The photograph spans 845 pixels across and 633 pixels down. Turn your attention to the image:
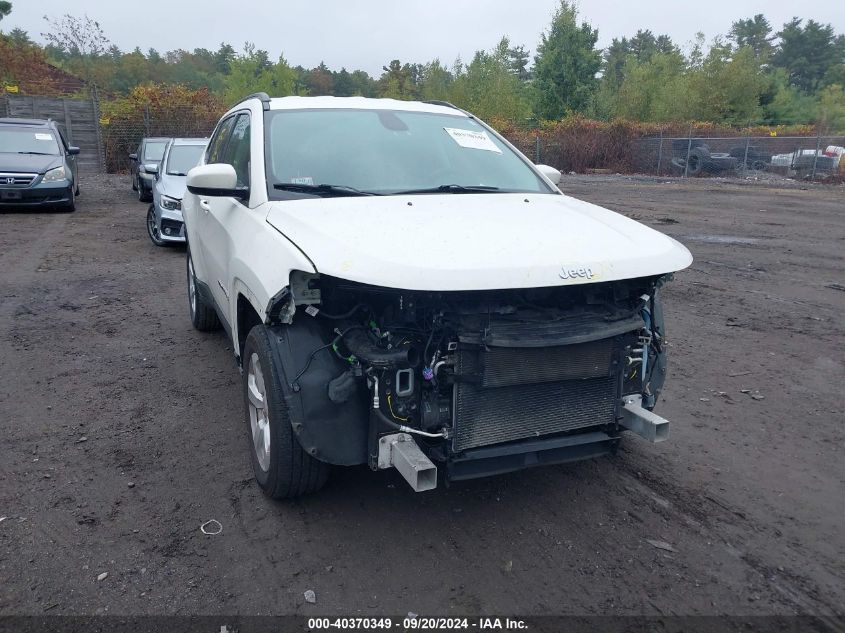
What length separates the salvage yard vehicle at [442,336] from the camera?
2.91m

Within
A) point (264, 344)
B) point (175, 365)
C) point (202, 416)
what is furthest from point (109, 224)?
point (264, 344)

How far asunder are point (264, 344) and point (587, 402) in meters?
1.53

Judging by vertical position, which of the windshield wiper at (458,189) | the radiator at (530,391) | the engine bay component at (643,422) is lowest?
the engine bay component at (643,422)

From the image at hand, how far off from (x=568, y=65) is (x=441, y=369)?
47119 mm

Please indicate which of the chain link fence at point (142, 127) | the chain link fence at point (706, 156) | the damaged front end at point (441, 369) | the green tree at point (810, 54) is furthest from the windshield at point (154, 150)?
the green tree at point (810, 54)

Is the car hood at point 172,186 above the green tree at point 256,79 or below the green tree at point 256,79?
below

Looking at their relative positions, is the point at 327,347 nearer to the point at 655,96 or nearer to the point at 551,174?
the point at 551,174

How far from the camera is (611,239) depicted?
3324 millimetres

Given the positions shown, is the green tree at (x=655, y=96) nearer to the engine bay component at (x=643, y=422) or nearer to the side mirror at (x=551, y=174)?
the side mirror at (x=551, y=174)

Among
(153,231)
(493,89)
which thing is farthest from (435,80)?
(153,231)

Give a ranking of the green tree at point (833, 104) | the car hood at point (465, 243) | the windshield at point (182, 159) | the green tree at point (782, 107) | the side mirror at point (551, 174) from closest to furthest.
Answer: the car hood at point (465, 243) → the side mirror at point (551, 174) → the windshield at point (182, 159) → the green tree at point (833, 104) → the green tree at point (782, 107)

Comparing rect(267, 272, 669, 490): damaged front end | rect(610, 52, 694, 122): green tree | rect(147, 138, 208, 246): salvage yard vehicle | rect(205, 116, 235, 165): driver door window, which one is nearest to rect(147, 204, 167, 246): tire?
rect(147, 138, 208, 246): salvage yard vehicle

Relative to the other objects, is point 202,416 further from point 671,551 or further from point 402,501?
point 671,551

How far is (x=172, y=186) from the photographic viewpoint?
1077cm
